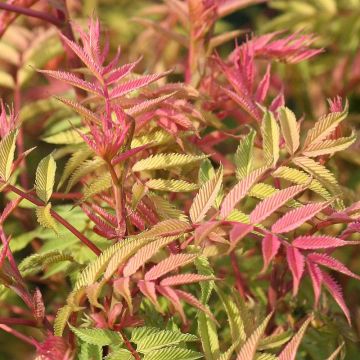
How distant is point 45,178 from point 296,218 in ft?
0.92

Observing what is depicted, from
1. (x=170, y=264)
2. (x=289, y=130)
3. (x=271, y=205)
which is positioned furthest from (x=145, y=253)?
(x=289, y=130)

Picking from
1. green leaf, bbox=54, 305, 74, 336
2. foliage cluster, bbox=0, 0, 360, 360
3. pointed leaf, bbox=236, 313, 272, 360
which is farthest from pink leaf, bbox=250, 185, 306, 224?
green leaf, bbox=54, 305, 74, 336

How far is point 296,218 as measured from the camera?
711mm

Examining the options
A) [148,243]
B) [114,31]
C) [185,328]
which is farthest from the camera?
[114,31]

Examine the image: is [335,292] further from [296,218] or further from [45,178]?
[45,178]

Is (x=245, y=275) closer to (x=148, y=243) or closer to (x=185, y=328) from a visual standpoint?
(x=185, y=328)

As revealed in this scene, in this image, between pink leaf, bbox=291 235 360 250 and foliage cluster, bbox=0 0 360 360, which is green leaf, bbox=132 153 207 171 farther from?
pink leaf, bbox=291 235 360 250

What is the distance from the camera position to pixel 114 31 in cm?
190

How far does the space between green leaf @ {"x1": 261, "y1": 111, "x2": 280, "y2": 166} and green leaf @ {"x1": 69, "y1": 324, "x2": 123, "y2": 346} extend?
25 cm

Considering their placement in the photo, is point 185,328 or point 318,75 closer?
point 185,328

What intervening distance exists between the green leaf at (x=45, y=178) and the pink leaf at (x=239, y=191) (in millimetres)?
201

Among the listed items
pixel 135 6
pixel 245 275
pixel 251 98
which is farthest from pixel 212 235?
pixel 135 6

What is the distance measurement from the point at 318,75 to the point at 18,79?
0.78 meters

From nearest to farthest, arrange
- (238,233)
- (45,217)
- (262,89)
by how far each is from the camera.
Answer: (238,233), (45,217), (262,89)
